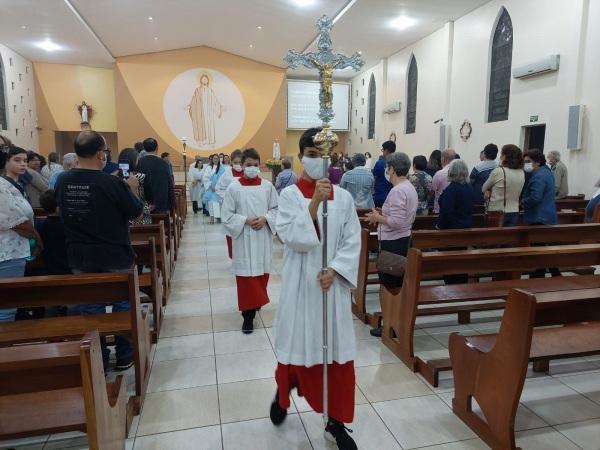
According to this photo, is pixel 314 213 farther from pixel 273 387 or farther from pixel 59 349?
pixel 273 387

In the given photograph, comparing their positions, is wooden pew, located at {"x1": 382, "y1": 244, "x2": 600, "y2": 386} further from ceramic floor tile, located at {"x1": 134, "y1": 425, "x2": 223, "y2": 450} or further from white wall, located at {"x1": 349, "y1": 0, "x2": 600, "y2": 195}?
white wall, located at {"x1": 349, "y1": 0, "x2": 600, "y2": 195}

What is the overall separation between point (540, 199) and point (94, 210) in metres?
4.35

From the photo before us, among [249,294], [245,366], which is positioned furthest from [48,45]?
[245,366]

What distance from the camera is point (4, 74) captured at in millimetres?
13109

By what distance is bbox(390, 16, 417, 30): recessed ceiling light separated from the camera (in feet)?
37.2

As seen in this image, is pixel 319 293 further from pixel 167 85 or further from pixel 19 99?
pixel 167 85

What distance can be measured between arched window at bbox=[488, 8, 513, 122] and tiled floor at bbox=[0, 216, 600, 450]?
24.0ft

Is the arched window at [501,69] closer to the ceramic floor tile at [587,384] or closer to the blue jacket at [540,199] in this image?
the blue jacket at [540,199]

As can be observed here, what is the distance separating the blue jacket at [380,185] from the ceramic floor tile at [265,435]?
4.01 meters

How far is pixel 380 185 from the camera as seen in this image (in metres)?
6.12

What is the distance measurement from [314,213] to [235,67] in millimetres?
15955

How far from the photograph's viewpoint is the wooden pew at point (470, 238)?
12.2 ft

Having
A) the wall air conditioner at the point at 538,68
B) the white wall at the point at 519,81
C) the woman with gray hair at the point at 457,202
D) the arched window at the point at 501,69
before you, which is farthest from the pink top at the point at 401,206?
the arched window at the point at 501,69

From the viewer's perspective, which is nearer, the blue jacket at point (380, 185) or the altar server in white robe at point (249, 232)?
the altar server in white robe at point (249, 232)
